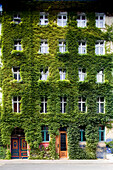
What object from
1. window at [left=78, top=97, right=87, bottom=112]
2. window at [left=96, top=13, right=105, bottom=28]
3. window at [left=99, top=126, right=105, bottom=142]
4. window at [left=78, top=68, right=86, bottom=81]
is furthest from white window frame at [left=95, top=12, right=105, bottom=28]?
window at [left=99, top=126, right=105, bottom=142]

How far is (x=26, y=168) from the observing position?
44.2ft

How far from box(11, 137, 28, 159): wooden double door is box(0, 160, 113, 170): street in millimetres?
1015

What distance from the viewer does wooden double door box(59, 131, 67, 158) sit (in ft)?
53.8

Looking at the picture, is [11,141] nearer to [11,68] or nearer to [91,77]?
[11,68]

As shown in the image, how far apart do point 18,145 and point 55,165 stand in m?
4.48

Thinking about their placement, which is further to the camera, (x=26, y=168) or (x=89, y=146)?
(x=89, y=146)

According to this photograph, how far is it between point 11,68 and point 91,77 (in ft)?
27.8

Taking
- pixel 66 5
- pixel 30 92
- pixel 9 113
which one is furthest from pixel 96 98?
pixel 66 5

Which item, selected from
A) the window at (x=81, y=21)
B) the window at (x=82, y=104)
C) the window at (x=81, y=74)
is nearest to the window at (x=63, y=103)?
the window at (x=82, y=104)

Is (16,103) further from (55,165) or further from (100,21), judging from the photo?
(100,21)

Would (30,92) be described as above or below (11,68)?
below

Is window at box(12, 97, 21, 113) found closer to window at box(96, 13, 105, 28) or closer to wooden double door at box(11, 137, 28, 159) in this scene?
wooden double door at box(11, 137, 28, 159)

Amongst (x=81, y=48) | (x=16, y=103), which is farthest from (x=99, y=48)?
(x=16, y=103)

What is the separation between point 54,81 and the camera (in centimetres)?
1648
